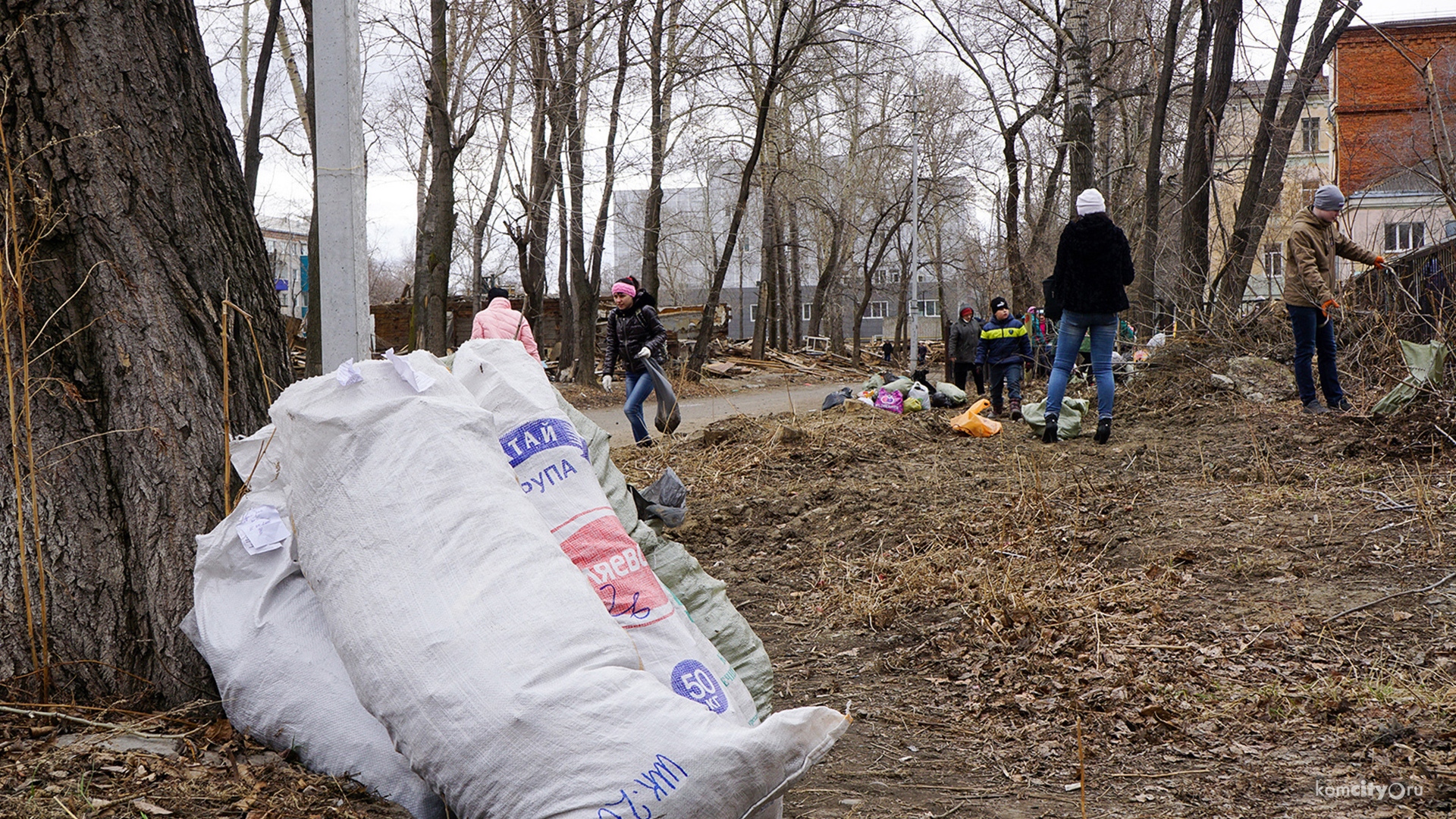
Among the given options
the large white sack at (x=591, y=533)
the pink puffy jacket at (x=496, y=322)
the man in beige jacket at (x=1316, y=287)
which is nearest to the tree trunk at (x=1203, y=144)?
the man in beige jacket at (x=1316, y=287)

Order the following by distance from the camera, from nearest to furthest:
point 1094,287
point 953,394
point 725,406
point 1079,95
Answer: point 1094,287
point 953,394
point 1079,95
point 725,406

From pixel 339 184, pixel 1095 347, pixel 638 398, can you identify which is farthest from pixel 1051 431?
pixel 339 184

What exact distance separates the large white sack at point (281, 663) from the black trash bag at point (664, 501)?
4.27ft

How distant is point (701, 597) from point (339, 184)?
1.97 m

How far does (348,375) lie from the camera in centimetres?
212

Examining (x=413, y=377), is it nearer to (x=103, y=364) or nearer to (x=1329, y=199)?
(x=103, y=364)

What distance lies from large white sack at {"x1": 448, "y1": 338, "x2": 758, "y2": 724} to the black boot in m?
5.72

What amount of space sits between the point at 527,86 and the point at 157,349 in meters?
14.8

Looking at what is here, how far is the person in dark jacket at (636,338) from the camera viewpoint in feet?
29.1

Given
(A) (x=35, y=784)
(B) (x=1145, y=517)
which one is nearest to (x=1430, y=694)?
(B) (x=1145, y=517)

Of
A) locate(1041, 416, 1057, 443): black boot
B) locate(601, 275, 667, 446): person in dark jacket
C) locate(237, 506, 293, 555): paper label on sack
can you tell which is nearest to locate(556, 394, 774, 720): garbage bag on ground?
locate(237, 506, 293, 555): paper label on sack

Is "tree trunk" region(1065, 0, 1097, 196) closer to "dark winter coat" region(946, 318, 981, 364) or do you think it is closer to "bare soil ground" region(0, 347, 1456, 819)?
"dark winter coat" region(946, 318, 981, 364)

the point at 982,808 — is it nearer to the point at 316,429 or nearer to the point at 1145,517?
the point at 316,429

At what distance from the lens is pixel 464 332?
2514 cm
